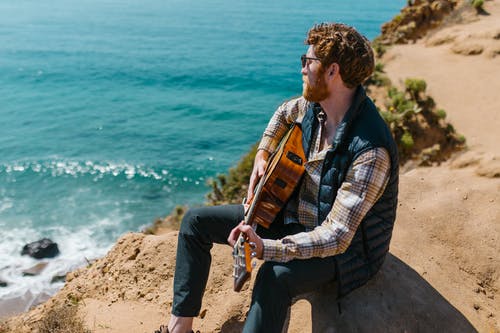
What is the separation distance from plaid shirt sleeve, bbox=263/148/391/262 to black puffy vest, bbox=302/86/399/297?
0.30 feet

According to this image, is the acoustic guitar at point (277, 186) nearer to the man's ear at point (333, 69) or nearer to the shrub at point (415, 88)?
the man's ear at point (333, 69)

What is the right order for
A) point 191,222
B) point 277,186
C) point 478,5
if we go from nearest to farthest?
point 277,186 → point 191,222 → point 478,5

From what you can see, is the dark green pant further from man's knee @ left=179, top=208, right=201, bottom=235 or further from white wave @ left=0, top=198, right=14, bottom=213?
white wave @ left=0, top=198, right=14, bottom=213

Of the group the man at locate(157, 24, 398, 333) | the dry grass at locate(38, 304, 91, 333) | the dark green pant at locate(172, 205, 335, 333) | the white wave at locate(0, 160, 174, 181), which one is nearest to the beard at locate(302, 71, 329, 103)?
the man at locate(157, 24, 398, 333)

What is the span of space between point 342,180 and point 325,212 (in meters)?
0.28

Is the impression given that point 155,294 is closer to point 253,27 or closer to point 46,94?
point 46,94

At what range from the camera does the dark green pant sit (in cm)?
329

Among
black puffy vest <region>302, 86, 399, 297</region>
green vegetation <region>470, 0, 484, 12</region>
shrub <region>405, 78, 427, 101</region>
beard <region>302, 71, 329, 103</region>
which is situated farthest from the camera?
green vegetation <region>470, 0, 484, 12</region>

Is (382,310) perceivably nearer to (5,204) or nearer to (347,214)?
(347,214)

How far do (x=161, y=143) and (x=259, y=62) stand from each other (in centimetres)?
2000

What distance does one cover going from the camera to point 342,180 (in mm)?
3404

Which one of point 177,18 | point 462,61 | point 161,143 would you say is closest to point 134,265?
point 462,61

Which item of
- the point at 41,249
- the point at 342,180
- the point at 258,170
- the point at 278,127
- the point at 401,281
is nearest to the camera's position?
the point at 342,180

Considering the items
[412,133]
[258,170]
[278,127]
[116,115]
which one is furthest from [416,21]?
[258,170]
